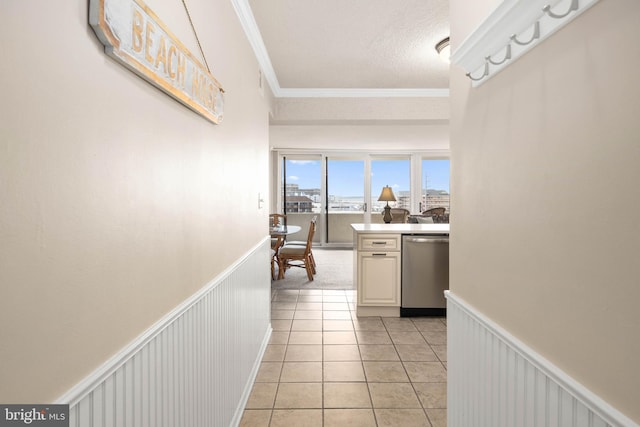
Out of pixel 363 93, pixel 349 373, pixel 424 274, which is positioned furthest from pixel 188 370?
pixel 363 93

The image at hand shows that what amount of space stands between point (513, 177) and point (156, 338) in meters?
1.15

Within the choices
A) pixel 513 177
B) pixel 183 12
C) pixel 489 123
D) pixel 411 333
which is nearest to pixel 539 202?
pixel 513 177

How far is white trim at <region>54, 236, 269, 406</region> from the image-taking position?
679 mm

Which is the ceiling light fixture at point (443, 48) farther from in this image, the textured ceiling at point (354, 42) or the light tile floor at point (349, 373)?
the light tile floor at point (349, 373)

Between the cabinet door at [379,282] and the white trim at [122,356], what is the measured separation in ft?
7.89

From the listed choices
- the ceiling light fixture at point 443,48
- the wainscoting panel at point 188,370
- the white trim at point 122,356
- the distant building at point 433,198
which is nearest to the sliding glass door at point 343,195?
the distant building at point 433,198

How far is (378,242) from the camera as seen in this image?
3619 mm

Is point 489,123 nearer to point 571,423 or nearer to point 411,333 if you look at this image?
point 571,423

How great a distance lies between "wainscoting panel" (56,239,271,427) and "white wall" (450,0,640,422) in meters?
1.05

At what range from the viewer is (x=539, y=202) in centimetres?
90

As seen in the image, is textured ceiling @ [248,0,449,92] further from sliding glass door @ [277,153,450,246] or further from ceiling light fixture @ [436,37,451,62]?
sliding glass door @ [277,153,450,246]

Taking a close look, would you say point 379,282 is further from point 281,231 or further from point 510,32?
point 510,32

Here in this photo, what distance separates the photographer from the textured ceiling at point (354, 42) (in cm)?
212

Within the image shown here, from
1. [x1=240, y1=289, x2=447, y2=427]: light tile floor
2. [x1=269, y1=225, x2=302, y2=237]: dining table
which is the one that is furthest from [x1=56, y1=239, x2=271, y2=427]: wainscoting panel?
[x1=269, y1=225, x2=302, y2=237]: dining table
